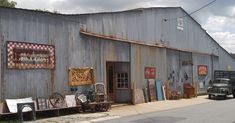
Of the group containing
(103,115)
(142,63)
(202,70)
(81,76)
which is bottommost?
(103,115)

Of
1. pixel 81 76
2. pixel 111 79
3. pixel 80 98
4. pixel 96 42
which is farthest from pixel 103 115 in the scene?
pixel 111 79

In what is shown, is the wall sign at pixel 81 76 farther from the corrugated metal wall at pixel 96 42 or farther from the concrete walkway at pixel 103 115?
the concrete walkway at pixel 103 115

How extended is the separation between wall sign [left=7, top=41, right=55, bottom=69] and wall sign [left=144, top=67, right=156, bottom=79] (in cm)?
904

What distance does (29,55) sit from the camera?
62.4ft

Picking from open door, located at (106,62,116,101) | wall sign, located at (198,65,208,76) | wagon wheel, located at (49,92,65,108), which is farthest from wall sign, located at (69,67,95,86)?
wall sign, located at (198,65,208,76)

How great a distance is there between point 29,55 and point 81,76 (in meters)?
3.76

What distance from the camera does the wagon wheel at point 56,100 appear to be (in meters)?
19.7

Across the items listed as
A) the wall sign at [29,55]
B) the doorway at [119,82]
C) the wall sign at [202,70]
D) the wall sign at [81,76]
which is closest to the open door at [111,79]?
the doorway at [119,82]

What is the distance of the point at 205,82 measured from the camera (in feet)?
127

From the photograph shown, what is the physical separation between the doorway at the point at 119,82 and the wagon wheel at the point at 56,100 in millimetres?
6207

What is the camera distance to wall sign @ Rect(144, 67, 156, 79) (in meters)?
→ 27.8

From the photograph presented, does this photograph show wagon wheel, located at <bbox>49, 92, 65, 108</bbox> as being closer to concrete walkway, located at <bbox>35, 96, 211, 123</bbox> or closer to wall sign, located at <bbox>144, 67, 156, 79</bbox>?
concrete walkway, located at <bbox>35, 96, 211, 123</bbox>

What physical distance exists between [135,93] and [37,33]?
884 cm

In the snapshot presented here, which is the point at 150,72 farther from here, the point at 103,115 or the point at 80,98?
the point at 103,115
